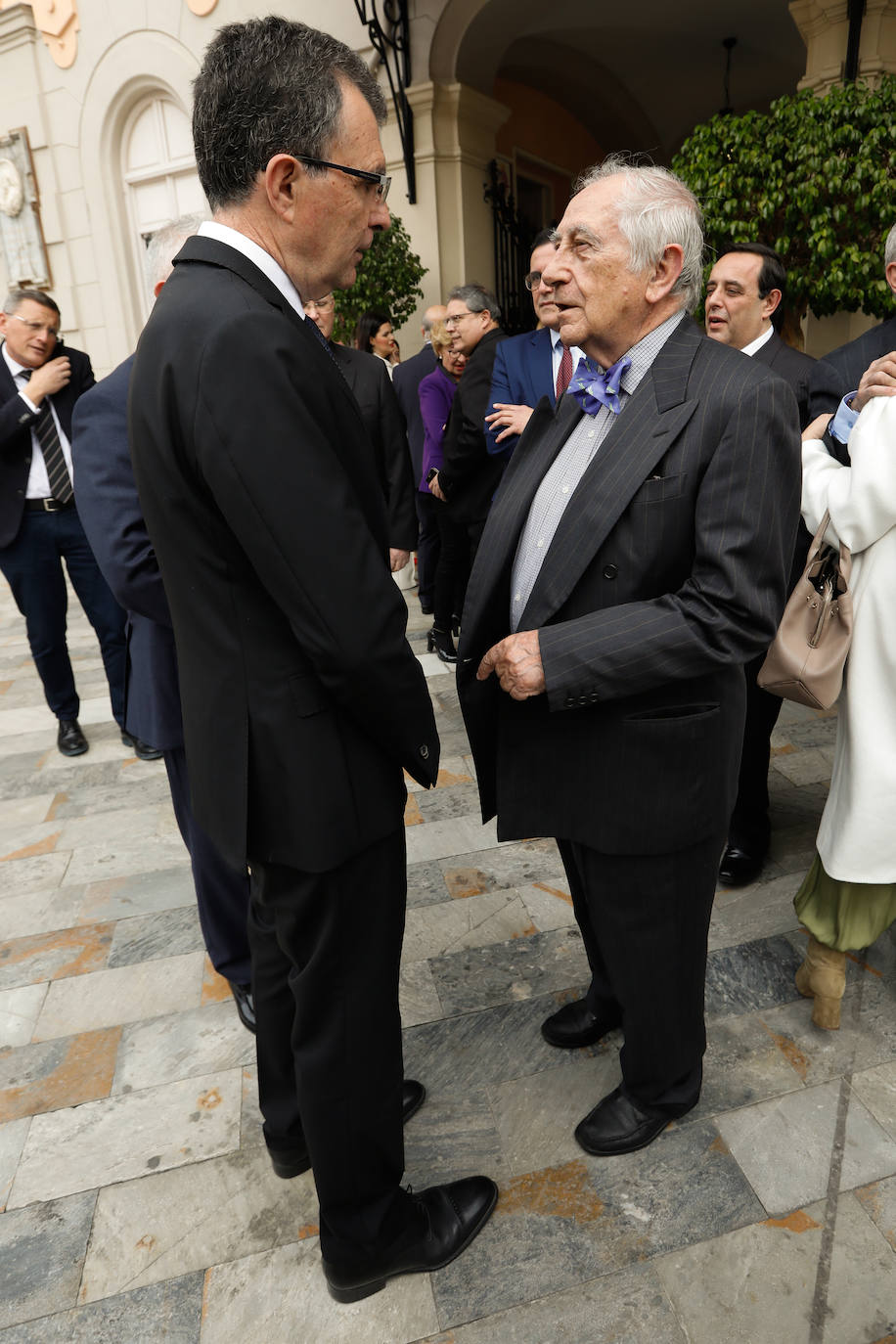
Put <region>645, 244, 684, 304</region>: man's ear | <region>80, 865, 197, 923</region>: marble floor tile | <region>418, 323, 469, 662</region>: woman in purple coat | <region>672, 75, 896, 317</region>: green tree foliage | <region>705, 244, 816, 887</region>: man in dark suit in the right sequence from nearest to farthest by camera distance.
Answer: <region>645, 244, 684, 304</region>: man's ear, <region>705, 244, 816, 887</region>: man in dark suit, <region>80, 865, 197, 923</region>: marble floor tile, <region>672, 75, 896, 317</region>: green tree foliage, <region>418, 323, 469, 662</region>: woman in purple coat

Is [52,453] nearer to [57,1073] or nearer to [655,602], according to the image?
[57,1073]

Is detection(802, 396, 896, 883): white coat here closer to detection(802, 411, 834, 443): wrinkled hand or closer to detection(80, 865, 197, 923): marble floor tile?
detection(802, 411, 834, 443): wrinkled hand

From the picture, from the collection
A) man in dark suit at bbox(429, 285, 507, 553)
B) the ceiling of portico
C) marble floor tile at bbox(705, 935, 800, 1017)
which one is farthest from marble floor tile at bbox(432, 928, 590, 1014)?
the ceiling of portico

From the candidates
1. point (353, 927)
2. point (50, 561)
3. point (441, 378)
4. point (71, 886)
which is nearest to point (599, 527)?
point (353, 927)

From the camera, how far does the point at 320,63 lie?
3.98 ft

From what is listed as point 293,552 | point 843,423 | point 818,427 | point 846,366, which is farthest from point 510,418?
point 293,552

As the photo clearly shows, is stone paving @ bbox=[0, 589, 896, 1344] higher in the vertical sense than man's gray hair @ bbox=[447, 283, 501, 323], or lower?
lower

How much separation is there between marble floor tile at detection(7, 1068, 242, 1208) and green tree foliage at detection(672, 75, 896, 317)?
391 cm

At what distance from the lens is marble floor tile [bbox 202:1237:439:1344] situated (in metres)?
1.58

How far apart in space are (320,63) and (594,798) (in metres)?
1.30

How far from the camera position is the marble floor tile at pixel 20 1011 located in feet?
7.90

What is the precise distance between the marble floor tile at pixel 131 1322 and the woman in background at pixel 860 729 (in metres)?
1.60

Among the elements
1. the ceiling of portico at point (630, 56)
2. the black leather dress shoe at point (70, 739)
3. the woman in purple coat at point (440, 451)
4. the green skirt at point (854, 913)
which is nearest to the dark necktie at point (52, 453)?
the black leather dress shoe at point (70, 739)

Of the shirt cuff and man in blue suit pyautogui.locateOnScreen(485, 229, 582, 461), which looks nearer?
the shirt cuff
